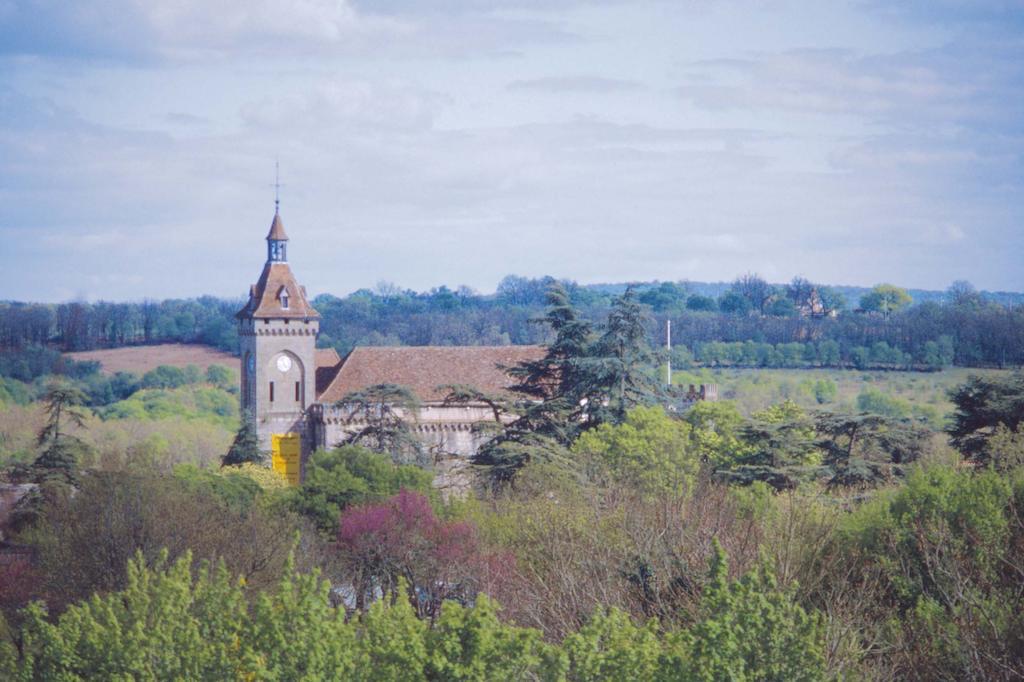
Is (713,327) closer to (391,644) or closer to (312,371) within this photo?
(312,371)

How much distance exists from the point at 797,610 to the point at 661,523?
8.95 meters

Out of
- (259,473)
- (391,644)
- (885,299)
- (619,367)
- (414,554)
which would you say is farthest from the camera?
(885,299)

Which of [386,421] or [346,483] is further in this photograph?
[386,421]

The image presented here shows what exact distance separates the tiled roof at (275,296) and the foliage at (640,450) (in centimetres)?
1834

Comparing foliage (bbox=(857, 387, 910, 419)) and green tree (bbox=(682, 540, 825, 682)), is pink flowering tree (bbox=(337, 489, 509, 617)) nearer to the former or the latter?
green tree (bbox=(682, 540, 825, 682))

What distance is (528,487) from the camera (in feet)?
111

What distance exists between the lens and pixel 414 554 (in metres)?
27.7

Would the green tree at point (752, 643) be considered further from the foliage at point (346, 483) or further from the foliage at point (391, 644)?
the foliage at point (346, 483)

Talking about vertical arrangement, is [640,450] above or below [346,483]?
above

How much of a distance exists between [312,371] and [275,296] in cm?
334

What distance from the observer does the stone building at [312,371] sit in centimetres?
5056

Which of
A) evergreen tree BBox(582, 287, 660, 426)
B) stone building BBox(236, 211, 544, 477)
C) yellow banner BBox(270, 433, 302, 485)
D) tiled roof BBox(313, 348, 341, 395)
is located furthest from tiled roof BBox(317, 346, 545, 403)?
evergreen tree BBox(582, 287, 660, 426)

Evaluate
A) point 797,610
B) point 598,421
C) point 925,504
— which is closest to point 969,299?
point 598,421

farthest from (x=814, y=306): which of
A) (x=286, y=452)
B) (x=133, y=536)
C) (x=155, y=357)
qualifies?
(x=133, y=536)
